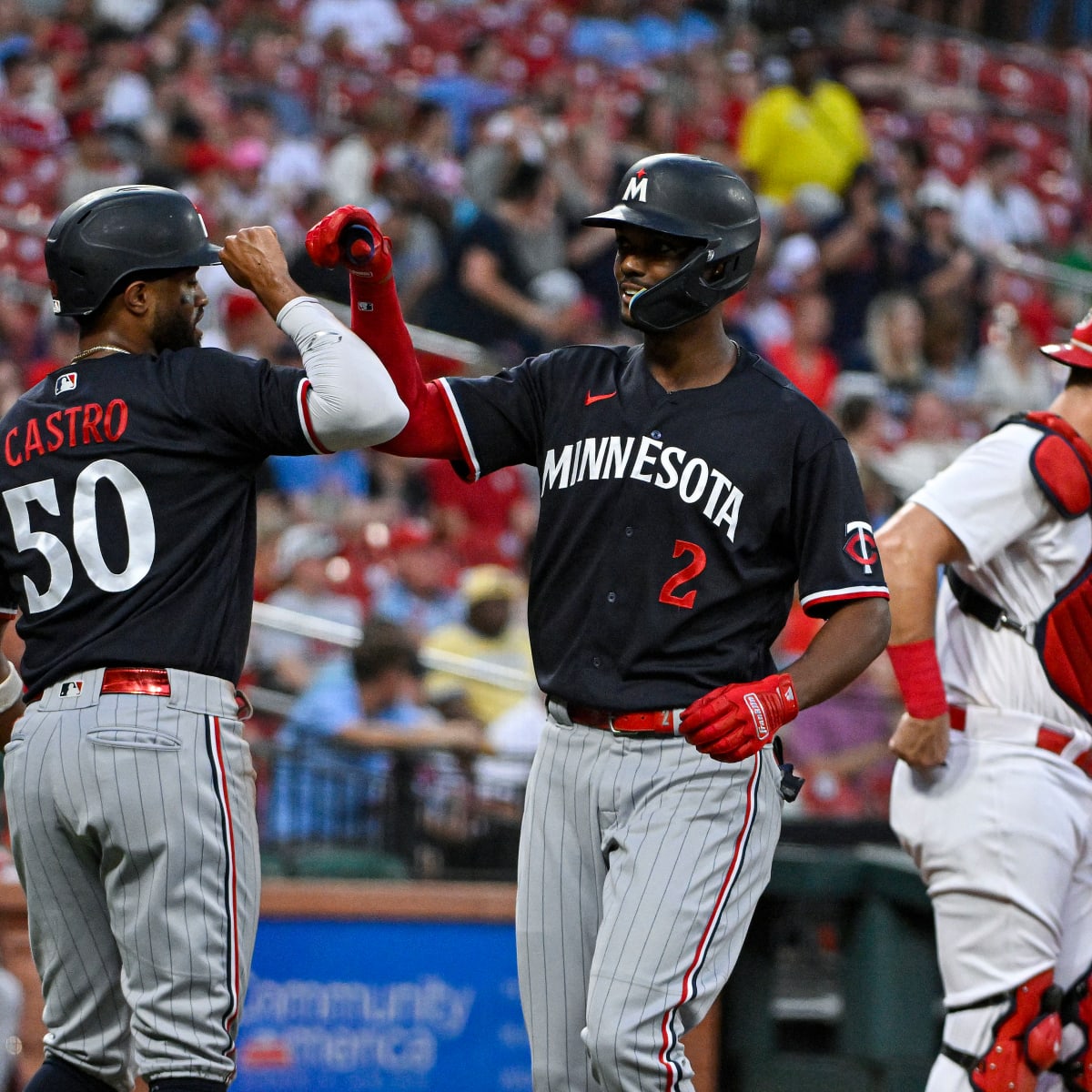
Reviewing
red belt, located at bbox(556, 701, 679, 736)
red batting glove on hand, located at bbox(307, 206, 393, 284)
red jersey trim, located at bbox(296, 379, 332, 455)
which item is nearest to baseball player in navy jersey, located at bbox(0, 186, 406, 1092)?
red jersey trim, located at bbox(296, 379, 332, 455)

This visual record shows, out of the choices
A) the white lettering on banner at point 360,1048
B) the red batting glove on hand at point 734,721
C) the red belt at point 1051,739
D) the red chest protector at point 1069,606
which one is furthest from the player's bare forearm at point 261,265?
the white lettering on banner at point 360,1048

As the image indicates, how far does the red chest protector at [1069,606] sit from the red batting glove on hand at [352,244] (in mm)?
1690

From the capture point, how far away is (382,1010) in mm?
5746

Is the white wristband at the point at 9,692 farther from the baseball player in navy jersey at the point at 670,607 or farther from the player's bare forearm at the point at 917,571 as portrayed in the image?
the player's bare forearm at the point at 917,571

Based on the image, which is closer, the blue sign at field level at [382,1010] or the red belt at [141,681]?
the red belt at [141,681]

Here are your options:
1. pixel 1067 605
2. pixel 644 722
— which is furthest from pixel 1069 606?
pixel 644 722

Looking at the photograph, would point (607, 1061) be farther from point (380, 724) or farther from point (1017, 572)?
point (380, 724)

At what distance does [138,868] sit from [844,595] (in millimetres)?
1515

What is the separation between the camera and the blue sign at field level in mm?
5660

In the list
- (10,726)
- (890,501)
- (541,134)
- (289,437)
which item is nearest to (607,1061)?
(289,437)

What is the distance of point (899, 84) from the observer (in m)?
15.2

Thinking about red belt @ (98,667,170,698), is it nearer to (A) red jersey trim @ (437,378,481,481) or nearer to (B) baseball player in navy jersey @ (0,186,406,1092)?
(B) baseball player in navy jersey @ (0,186,406,1092)

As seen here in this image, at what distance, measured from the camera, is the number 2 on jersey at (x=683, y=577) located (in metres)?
3.63

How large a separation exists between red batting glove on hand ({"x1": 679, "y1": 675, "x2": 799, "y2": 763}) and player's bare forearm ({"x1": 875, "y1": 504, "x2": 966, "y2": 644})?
3.14 ft
